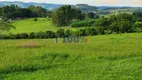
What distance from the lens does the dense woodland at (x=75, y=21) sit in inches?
2419

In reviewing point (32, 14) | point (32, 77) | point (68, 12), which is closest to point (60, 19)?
Answer: point (68, 12)

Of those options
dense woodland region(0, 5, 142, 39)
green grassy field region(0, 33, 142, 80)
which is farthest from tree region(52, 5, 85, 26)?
green grassy field region(0, 33, 142, 80)

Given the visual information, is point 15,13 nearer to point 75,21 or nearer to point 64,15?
point 64,15

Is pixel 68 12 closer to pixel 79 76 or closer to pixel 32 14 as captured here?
pixel 32 14

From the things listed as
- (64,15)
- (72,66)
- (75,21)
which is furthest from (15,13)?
(72,66)

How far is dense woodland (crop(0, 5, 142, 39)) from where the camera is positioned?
6144 cm

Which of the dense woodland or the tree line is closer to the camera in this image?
the dense woodland

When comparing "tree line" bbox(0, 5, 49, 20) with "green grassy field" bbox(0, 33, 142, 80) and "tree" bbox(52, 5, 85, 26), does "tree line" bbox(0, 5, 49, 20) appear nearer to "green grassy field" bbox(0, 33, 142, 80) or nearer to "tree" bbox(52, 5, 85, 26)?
"tree" bbox(52, 5, 85, 26)

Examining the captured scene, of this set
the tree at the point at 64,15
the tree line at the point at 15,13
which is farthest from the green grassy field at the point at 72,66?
the tree line at the point at 15,13

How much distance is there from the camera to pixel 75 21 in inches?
4102

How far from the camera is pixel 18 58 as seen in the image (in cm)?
2050

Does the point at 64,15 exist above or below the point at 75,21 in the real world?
above

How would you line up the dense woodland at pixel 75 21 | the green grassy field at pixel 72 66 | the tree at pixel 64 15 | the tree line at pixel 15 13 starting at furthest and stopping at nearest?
the tree line at pixel 15 13, the tree at pixel 64 15, the dense woodland at pixel 75 21, the green grassy field at pixel 72 66

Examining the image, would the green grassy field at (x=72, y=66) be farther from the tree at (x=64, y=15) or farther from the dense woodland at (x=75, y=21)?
the tree at (x=64, y=15)
